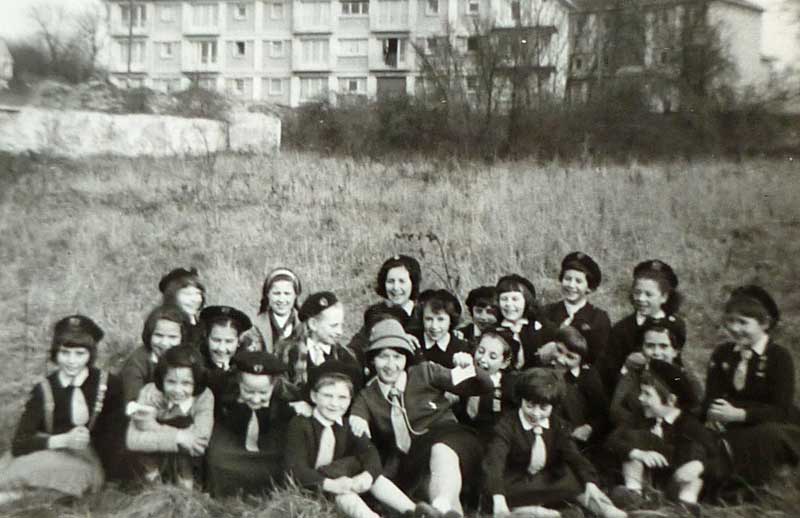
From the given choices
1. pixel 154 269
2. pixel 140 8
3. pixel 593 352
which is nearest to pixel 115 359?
pixel 154 269

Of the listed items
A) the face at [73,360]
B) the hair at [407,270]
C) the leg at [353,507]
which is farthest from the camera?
the hair at [407,270]

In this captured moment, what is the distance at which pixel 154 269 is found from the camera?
160 inches

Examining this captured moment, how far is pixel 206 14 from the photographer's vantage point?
4145mm

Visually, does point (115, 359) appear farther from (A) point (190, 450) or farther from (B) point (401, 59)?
(B) point (401, 59)

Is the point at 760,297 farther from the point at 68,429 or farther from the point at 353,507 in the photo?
the point at 68,429

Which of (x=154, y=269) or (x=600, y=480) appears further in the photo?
(x=154, y=269)

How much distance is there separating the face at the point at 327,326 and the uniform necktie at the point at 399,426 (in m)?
0.41

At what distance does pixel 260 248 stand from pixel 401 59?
1177 millimetres

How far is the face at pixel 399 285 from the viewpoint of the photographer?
12.9 ft

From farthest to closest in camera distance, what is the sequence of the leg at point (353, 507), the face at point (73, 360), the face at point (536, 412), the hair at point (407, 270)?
the hair at point (407, 270)
the face at point (73, 360)
the face at point (536, 412)
the leg at point (353, 507)

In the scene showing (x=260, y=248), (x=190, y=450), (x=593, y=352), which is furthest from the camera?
(x=260, y=248)

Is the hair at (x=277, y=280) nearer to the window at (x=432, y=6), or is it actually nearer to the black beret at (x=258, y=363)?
the black beret at (x=258, y=363)

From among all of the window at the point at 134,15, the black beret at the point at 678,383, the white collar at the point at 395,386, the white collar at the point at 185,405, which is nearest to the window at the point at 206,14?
the window at the point at 134,15

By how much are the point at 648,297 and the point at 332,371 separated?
1.53m
